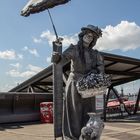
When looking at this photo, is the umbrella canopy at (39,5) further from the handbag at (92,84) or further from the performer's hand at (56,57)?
the handbag at (92,84)

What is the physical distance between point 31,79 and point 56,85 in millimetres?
10235

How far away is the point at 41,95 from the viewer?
1969 centimetres

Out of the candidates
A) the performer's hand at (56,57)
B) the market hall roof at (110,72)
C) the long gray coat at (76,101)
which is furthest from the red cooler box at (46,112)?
the performer's hand at (56,57)

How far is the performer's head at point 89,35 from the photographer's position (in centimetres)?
532

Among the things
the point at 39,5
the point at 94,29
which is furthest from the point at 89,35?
the point at 39,5

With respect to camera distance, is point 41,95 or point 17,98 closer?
point 17,98

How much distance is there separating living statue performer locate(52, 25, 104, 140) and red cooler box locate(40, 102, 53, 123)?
12.2 m

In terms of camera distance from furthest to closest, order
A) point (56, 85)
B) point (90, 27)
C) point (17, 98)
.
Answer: point (17, 98)
point (56, 85)
point (90, 27)

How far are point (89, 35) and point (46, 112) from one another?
12632mm

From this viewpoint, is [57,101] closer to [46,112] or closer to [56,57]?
[56,57]

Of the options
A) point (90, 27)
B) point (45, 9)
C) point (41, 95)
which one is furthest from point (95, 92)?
point (41, 95)

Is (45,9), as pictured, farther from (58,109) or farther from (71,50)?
(58,109)

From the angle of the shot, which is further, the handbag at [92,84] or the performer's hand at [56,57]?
the performer's hand at [56,57]

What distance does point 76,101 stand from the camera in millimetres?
5289
